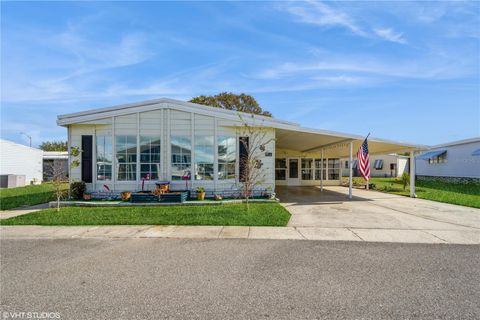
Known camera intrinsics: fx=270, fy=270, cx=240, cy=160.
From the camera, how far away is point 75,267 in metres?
4.48

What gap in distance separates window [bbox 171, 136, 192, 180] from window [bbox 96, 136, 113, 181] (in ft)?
8.62

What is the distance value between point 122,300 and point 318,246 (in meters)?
3.82

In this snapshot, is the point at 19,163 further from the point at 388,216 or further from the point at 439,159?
the point at 439,159

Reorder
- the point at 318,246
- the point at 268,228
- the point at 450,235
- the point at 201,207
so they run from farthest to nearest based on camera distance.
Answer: the point at 201,207 → the point at 268,228 → the point at 450,235 → the point at 318,246

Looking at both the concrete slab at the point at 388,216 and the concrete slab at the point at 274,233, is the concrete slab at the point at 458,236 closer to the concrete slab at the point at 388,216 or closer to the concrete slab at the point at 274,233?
the concrete slab at the point at 388,216

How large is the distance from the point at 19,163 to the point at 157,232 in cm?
2493

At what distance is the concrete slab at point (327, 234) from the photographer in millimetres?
6195

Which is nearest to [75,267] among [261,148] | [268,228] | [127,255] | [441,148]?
[127,255]

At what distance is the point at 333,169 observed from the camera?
851 inches

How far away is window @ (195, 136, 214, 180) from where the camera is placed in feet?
38.2

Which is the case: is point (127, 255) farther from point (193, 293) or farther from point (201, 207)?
point (201, 207)

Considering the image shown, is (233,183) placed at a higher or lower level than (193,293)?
higher

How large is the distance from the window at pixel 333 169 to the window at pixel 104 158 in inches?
634

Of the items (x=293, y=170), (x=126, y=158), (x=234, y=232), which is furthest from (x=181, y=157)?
(x=293, y=170)
